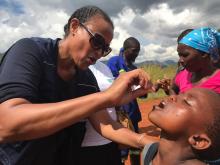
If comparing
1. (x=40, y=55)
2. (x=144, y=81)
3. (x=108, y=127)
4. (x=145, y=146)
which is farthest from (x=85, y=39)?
(x=145, y=146)

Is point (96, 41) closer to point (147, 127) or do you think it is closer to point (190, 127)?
point (190, 127)

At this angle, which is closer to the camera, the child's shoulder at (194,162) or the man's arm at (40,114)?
the man's arm at (40,114)

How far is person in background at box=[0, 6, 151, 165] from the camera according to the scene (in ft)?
6.99

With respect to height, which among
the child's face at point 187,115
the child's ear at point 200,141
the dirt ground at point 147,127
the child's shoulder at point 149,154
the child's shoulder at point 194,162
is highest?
the child's face at point 187,115

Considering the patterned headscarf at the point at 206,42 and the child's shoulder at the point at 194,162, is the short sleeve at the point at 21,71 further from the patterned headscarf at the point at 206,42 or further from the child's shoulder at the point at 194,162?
the patterned headscarf at the point at 206,42

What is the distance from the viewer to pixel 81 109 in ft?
7.01

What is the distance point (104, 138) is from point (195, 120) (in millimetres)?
912

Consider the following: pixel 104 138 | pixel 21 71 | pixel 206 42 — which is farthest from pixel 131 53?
pixel 21 71

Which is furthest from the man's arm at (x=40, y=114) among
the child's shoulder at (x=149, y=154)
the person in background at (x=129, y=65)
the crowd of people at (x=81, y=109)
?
the person in background at (x=129, y=65)

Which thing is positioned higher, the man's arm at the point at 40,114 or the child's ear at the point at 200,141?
the man's arm at the point at 40,114

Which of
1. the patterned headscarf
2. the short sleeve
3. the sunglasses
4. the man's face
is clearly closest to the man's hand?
the sunglasses

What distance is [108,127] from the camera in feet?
9.53

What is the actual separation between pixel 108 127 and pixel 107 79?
49 centimetres

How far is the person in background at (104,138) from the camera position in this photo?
9.45 ft
